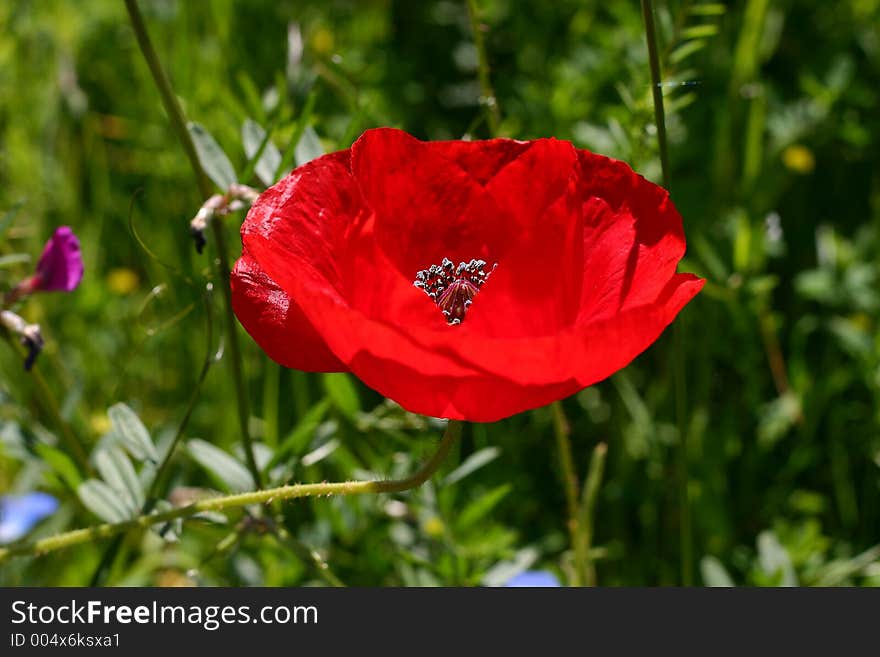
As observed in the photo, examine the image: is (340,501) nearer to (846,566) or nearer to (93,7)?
(846,566)

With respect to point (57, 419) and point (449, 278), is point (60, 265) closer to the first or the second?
point (57, 419)

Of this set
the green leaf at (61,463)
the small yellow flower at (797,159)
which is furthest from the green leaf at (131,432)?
the small yellow flower at (797,159)

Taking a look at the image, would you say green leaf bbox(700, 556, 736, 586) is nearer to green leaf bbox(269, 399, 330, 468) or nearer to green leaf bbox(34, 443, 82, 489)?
green leaf bbox(269, 399, 330, 468)

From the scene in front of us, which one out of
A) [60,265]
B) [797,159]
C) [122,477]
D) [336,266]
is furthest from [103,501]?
[797,159]

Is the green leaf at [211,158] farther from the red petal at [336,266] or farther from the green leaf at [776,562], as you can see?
the green leaf at [776,562]

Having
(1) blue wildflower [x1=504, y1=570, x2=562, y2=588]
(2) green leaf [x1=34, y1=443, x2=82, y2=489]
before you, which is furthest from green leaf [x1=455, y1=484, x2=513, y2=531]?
(2) green leaf [x1=34, y1=443, x2=82, y2=489]

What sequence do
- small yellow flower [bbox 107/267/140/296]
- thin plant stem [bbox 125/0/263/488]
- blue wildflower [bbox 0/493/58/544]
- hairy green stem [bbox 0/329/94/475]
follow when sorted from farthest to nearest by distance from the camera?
small yellow flower [bbox 107/267/140/296] < blue wildflower [bbox 0/493/58/544] < hairy green stem [bbox 0/329/94/475] < thin plant stem [bbox 125/0/263/488]
